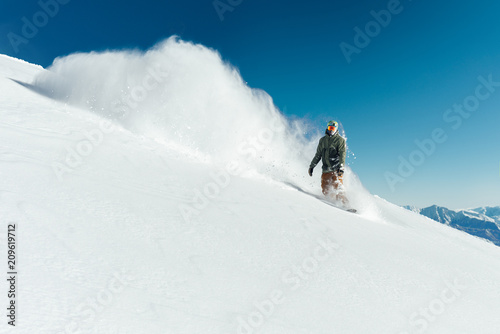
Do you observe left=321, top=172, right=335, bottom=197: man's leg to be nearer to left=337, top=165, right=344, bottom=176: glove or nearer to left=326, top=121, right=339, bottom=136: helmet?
left=337, top=165, right=344, bottom=176: glove

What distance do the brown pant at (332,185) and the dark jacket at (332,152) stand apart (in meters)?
0.17

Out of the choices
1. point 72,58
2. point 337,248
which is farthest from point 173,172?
point 72,58

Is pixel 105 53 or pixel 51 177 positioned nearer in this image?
pixel 51 177

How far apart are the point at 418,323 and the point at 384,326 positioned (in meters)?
0.36

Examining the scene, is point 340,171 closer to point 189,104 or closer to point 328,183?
point 328,183

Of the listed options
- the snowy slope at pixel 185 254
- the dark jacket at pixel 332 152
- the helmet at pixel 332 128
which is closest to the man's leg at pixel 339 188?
the dark jacket at pixel 332 152

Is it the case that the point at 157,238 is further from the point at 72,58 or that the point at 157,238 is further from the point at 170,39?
the point at 72,58

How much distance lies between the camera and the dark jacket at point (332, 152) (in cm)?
795

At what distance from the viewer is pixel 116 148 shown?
17.5 ft

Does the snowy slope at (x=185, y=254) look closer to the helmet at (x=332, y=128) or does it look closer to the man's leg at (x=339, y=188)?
the man's leg at (x=339, y=188)

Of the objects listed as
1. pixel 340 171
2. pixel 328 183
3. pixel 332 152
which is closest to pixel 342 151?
pixel 332 152

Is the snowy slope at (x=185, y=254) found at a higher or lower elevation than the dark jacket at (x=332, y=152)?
lower

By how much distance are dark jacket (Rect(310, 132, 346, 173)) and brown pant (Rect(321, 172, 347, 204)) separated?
0.17 meters

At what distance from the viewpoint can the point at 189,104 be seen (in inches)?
340
